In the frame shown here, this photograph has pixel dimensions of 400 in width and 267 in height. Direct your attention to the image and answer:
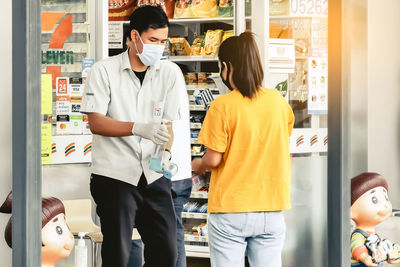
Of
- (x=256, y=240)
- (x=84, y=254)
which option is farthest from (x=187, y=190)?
(x=256, y=240)

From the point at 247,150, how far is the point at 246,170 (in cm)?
9

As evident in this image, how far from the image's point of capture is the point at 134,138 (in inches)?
127

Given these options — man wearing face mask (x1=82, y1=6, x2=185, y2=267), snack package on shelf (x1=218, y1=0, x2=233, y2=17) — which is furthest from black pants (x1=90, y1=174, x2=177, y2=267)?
snack package on shelf (x1=218, y1=0, x2=233, y2=17)

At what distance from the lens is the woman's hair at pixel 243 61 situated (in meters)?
3.05

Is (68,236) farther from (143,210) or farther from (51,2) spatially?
(51,2)

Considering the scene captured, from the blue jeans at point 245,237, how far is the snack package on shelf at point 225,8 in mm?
3268

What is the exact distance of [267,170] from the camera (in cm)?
307

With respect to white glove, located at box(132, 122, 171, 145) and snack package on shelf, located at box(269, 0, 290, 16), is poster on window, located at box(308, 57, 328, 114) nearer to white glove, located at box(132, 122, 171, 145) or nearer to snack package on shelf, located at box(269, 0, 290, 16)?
snack package on shelf, located at box(269, 0, 290, 16)

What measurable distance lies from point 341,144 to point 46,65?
242 cm

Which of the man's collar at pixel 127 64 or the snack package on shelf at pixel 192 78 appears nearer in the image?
the man's collar at pixel 127 64

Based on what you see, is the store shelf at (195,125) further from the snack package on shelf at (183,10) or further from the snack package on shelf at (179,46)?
the snack package on shelf at (183,10)

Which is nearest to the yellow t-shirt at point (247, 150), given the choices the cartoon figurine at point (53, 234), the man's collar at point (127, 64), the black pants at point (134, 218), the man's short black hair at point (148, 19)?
the black pants at point (134, 218)

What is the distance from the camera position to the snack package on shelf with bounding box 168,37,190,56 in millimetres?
6266

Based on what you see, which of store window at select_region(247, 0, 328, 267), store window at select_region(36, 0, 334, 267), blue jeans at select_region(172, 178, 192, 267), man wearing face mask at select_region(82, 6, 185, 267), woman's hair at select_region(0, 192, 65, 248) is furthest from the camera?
store window at select_region(247, 0, 328, 267)
